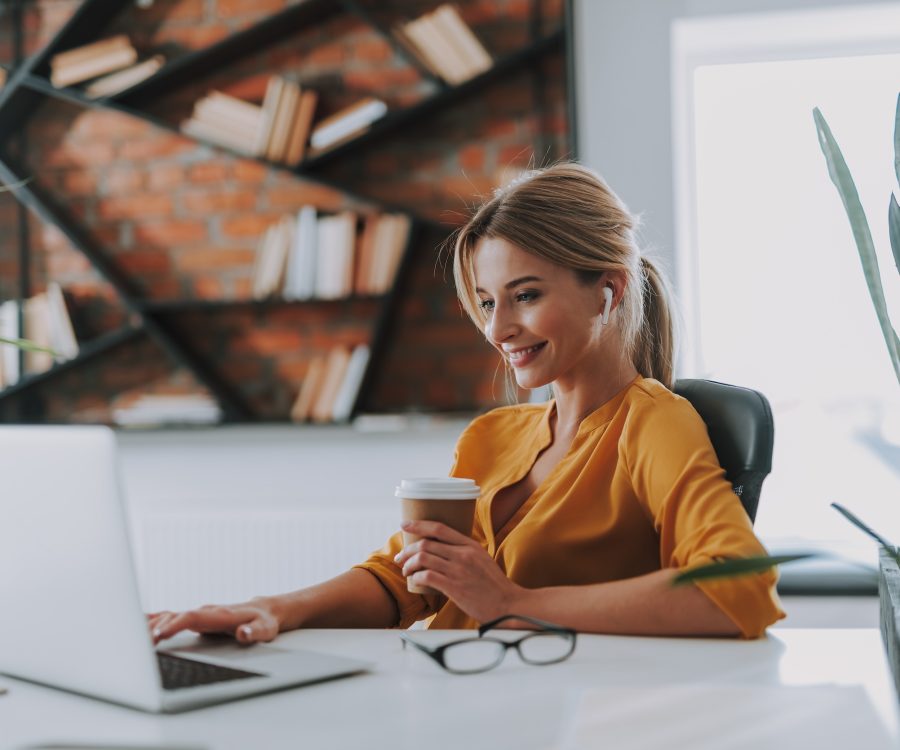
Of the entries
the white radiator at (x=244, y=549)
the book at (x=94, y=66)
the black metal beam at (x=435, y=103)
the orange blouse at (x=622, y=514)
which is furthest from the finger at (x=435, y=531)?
the book at (x=94, y=66)

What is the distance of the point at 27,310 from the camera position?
357 cm

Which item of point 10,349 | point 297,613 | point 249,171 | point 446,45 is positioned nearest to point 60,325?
point 10,349

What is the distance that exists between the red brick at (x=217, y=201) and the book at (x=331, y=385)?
0.59 meters

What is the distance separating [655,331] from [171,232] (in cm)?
222

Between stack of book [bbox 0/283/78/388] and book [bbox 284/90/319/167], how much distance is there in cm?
90

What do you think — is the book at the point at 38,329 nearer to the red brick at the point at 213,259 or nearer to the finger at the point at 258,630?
the red brick at the point at 213,259

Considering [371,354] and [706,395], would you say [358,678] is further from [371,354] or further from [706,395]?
[371,354]

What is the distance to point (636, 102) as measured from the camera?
125 inches

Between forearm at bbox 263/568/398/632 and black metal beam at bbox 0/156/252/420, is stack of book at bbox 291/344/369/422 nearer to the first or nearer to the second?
black metal beam at bbox 0/156/252/420

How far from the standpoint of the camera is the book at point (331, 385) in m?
3.37

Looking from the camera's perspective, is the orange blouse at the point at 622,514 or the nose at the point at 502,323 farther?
the nose at the point at 502,323

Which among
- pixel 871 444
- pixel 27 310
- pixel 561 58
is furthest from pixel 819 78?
pixel 27 310

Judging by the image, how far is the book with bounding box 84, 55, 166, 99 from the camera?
3.49 meters

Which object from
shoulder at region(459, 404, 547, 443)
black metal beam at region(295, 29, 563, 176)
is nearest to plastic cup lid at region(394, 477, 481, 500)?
shoulder at region(459, 404, 547, 443)
